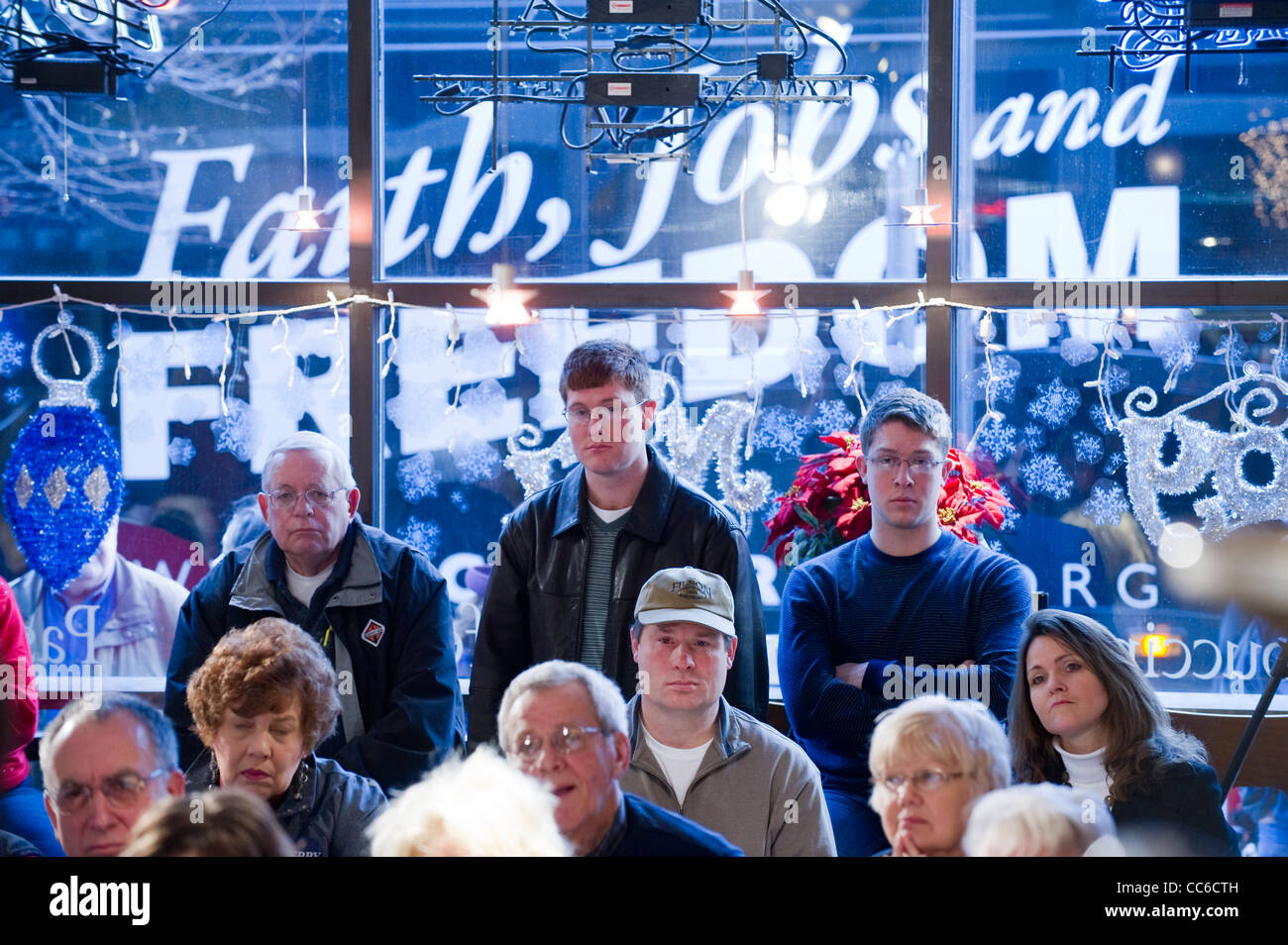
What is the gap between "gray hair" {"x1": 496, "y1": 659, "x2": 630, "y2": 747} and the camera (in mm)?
2494

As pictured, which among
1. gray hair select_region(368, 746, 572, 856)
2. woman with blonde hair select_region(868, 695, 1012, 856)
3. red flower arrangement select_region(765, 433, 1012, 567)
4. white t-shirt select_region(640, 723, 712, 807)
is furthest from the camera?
red flower arrangement select_region(765, 433, 1012, 567)

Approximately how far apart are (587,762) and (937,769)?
690 mm

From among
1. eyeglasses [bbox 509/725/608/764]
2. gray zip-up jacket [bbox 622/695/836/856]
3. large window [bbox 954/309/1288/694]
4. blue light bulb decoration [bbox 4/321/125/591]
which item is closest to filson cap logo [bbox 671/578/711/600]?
gray zip-up jacket [bbox 622/695/836/856]

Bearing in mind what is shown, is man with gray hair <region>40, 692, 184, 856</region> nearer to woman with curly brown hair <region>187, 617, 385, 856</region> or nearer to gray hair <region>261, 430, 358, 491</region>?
woman with curly brown hair <region>187, 617, 385, 856</region>

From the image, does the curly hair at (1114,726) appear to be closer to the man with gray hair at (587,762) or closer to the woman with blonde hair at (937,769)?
the woman with blonde hair at (937,769)

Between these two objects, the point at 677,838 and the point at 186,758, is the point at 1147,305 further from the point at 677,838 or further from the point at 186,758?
the point at 186,758

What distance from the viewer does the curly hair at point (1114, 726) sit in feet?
8.54

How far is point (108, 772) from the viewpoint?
2.56 meters

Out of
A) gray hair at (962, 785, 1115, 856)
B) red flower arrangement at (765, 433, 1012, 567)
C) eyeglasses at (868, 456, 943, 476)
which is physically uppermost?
eyeglasses at (868, 456, 943, 476)

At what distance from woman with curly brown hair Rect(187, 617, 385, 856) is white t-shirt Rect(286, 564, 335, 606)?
1.13 ft

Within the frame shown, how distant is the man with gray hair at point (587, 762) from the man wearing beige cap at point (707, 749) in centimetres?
11
